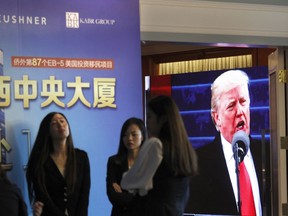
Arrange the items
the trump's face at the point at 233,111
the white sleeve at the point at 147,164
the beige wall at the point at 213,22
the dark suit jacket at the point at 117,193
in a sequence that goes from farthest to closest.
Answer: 1. the trump's face at the point at 233,111
2. the beige wall at the point at 213,22
3. the dark suit jacket at the point at 117,193
4. the white sleeve at the point at 147,164

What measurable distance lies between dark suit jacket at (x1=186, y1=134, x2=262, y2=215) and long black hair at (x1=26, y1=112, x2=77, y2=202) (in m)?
2.37

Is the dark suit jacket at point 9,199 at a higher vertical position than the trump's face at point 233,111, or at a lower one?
lower

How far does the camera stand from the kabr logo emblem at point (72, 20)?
3576mm

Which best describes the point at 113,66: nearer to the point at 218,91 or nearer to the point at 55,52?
the point at 55,52

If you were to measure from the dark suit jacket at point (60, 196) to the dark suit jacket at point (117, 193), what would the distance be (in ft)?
0.56

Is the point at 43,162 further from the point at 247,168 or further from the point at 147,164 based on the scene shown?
the point at 247,168

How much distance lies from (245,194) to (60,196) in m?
2.42

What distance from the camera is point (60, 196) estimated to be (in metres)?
2.93

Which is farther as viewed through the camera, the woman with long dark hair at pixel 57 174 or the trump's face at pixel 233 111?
the trump's face at pixel 233 111

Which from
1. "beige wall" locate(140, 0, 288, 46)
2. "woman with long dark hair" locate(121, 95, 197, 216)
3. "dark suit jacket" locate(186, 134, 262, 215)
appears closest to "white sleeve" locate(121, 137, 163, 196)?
"woman with long dark hair" locate(121, 95, 197, 216)

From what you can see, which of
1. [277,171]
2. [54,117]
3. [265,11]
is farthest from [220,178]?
[54,117]

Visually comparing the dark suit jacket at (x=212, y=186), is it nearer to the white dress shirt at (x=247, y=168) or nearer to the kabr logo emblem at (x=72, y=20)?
the white dress shirt at (x=247, y=168)

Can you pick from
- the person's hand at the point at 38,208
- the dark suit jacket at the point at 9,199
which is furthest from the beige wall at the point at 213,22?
the dark suit jacket at the point at 9,199

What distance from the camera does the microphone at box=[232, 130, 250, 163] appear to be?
4.84 metres
